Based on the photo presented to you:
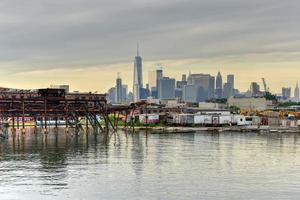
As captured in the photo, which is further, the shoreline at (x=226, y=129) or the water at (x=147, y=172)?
the shoreline at (x=226, y=129)

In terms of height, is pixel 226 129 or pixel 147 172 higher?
pixel 226 129

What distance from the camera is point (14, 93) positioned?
136750mm

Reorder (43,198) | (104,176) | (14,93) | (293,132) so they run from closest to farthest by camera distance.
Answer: (43,198) < (104,176) < (293,132) < (14,93)

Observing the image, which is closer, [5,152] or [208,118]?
[5,152]

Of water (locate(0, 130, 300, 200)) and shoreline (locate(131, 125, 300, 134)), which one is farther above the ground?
shoreline (locate(131, 125, 300, 134))

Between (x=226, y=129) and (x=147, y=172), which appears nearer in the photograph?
(x=147, y=172)

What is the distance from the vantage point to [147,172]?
44875 mm

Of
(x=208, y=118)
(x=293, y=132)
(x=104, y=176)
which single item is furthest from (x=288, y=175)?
(x=208, y=118)

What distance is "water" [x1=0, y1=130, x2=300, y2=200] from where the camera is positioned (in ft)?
117

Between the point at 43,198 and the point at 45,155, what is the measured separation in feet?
80.4

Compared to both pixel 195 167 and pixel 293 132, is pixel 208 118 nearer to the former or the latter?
pixel 293 132

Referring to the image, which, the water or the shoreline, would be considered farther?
the shoreline

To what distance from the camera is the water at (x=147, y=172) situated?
117 ft

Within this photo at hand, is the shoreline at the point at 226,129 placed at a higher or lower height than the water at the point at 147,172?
higher
